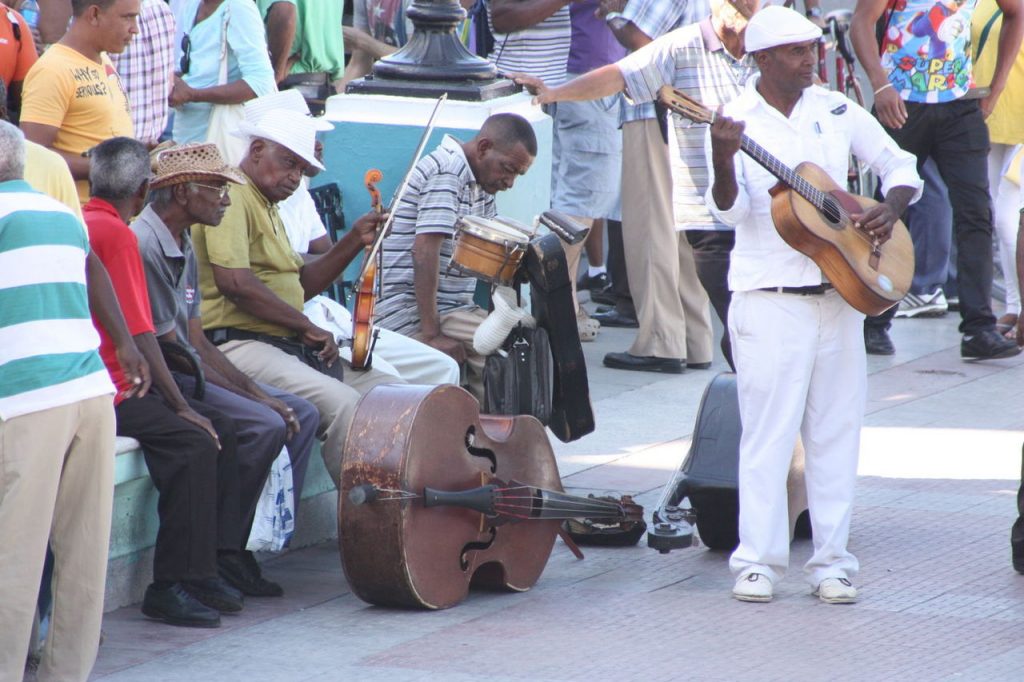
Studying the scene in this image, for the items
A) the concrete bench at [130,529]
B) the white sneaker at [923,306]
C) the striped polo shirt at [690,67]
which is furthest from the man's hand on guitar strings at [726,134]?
the white sneaker at [923,306]

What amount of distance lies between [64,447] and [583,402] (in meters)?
2.26

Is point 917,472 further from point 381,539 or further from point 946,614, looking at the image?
point 381,539

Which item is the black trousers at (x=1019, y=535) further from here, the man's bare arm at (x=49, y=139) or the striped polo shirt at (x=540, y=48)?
the striped polo shirt at (x=540, y=48)

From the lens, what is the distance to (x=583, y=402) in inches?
239

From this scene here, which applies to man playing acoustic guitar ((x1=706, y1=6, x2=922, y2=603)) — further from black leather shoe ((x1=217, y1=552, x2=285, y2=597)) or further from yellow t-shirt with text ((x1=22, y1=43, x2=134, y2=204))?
yellow t-shirt with text ((x1=22, y1=43, x2=134, y2=204))

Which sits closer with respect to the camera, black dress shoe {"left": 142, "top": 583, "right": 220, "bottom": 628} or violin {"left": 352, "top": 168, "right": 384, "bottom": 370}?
black dress shoe {"left": 142, "top": 583, "right": 220, "bottom": 628}

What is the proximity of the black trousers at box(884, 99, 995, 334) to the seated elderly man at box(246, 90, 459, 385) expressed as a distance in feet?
10.8

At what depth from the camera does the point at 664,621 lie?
5152mm

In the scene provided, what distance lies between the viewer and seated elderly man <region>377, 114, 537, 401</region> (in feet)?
21.4

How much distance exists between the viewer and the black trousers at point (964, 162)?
28.1 ft

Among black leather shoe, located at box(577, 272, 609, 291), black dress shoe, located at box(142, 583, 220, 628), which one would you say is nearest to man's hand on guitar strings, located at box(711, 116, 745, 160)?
black dress shoe, located at box(142, 583, 220, 628)

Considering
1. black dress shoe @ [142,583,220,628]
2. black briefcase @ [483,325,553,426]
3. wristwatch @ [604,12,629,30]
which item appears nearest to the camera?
black dress shoe @ [142,583,220,628]

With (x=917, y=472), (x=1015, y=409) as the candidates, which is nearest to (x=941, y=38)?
(x=1015, y=409)

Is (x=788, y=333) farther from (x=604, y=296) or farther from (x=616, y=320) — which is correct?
(x=604, y=296)
